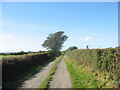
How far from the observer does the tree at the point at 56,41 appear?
90.9 m

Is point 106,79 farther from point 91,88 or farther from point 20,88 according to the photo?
point 20,88

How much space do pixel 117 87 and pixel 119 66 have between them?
3.99 ft

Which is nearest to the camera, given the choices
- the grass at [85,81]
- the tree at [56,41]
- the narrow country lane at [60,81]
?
the grass at [85,81]

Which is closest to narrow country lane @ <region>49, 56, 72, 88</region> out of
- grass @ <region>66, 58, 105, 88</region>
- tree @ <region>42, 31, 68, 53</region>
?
grass @ <region>66, 58, 105, 88</region>

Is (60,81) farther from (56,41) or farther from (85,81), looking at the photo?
(56,41)

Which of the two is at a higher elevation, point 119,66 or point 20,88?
point 119,66

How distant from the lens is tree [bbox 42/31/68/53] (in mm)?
90875

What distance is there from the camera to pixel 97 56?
12.0 meters

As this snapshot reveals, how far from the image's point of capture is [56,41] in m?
91.1

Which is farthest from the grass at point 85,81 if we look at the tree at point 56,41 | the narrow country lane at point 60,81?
the tree at point 56,41

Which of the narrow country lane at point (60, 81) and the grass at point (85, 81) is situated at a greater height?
the grass at point (85, 81)

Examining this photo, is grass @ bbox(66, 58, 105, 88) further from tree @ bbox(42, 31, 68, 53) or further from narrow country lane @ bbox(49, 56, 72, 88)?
tree @ bbox(42, 31, 68, 53)

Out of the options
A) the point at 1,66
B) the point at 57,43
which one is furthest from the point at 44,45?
the point at 1,66

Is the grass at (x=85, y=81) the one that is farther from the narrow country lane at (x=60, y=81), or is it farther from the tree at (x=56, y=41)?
the tree at (x=56, y=41)
